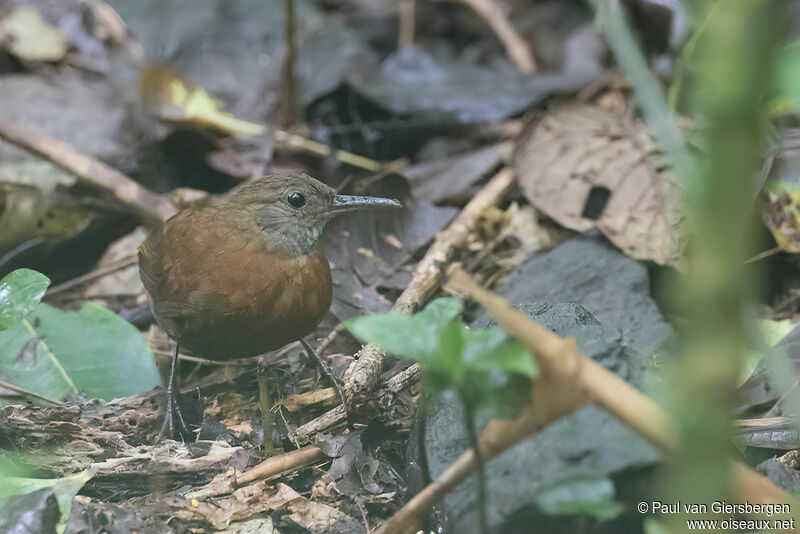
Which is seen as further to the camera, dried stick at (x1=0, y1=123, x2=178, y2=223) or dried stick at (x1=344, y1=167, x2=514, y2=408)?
dried stick at (x1=0, y1=123, x2=178, y2=223)

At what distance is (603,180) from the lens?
4730mm

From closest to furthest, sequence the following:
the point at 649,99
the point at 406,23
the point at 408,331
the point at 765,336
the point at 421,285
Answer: the point at 408,331
the point at 649,99
the point at 765,336
the point at 421,285
the point at 406,23

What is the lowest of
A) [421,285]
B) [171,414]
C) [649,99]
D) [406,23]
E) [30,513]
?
[171,414]

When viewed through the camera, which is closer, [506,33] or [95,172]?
[95,172]

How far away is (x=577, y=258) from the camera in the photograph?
13.9 feet

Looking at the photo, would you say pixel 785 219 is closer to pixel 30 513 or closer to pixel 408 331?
pixel 408 331

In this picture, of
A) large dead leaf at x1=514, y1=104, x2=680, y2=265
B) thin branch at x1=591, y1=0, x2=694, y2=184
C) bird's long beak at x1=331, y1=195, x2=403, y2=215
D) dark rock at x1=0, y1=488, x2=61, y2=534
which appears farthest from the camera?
large dead leaf at x1=514, y1=104, x2=680, y2=265

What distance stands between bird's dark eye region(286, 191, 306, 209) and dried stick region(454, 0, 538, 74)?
3.29 metres

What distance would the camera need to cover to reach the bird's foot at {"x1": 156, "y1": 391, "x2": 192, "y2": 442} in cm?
317

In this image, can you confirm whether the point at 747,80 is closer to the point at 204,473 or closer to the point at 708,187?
the point at 708,187

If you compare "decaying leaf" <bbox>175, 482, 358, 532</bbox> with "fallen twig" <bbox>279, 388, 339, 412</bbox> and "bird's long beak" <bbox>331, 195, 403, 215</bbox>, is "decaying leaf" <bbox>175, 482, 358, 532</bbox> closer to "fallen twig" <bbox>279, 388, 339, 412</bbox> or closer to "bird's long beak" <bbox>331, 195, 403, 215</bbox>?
"fallen twig" <bbox>279, 388, 339, 412</bbox>

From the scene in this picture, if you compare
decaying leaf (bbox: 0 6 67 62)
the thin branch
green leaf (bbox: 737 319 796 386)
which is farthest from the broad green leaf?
decaying leaf (bbox: 0 6 67 62)

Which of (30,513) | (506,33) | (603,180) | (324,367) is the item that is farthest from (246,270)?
(506,33)

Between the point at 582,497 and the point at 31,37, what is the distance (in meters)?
6.40
